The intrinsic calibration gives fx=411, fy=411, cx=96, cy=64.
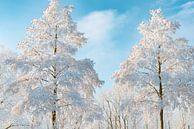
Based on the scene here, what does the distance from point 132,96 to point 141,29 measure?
4117 millimetres

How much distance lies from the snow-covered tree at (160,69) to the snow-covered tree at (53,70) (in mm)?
3398

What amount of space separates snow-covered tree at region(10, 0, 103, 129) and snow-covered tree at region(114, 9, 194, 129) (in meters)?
3.40

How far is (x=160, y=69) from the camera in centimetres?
2353

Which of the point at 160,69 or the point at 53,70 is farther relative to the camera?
the point at 160,69

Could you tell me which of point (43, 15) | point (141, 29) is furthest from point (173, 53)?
point (43, 15)

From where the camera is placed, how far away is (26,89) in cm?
1983

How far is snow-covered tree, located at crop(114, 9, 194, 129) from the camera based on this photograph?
74.2ft

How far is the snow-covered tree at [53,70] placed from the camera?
62.6ft

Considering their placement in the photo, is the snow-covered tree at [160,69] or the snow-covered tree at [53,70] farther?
the snow-covered tree at [160,69]

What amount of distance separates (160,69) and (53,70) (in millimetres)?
6592

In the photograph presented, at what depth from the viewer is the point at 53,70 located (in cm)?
2038

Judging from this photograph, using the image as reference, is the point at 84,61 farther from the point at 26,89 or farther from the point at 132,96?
the point at 132,96

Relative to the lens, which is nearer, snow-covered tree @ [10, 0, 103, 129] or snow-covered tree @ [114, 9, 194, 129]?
snow-covered tree @ [10, 0, 103, 129]

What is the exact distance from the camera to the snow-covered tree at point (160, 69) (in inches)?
890
